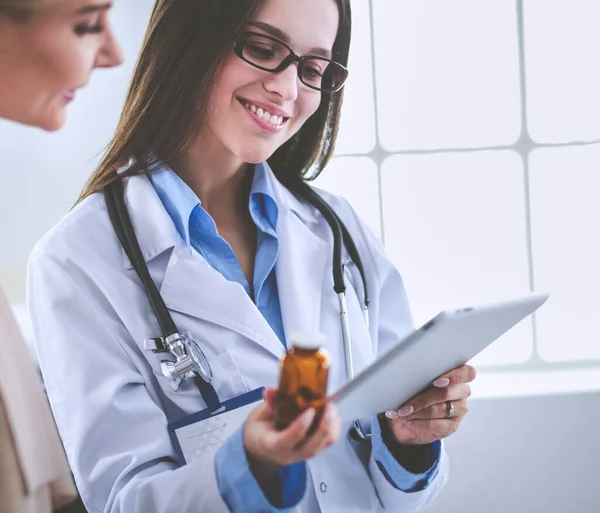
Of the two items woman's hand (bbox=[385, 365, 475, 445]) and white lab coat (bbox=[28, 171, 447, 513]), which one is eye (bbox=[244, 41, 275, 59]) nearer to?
white lab coat (bbox=[28, 171, 447, 513])

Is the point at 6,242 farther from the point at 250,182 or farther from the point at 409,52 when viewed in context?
the point at 409,52

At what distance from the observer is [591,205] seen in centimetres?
195

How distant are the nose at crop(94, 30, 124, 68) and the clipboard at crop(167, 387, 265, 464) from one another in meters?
0.54

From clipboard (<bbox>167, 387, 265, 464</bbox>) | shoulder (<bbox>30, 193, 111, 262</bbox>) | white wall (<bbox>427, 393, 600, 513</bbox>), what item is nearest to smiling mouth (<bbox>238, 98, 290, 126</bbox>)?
shoulder (<bbox>30, 193, 111, 262</bbox>)

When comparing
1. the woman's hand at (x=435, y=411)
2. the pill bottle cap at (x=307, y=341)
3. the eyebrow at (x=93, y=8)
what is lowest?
the woman's hand at (x=435, y=411)

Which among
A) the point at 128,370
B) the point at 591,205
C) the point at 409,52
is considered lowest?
the point at 128,370

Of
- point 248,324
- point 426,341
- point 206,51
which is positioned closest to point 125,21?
point 206,51

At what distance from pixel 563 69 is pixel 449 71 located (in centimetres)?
29

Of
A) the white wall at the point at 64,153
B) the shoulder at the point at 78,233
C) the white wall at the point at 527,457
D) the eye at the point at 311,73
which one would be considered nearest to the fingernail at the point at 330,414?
the shoulder at the point at 78,233

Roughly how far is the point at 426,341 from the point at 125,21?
50.9 inches

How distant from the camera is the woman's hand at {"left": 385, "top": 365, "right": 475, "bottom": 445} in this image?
108 cm

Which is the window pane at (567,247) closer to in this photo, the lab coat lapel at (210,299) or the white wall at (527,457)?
the white wall at (527,457)

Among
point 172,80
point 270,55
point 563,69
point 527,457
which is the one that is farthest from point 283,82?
point 527,457

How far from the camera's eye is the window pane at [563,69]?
189 cm
